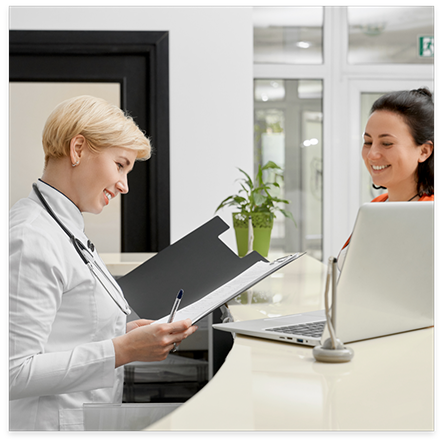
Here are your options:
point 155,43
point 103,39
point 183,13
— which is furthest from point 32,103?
point 183,13

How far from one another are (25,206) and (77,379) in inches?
15.6

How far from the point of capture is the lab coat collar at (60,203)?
3.79 feet

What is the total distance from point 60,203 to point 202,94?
2.13 m

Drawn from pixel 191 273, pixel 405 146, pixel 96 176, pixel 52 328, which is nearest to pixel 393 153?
pixel 405 146

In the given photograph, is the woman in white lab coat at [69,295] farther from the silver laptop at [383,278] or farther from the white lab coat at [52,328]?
the silver laptop at [383,278]

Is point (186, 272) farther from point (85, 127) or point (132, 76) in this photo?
point (132, 76)

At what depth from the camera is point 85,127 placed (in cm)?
119

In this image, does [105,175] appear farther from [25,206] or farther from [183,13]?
[183,13]

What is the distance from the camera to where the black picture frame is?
10.1 feet

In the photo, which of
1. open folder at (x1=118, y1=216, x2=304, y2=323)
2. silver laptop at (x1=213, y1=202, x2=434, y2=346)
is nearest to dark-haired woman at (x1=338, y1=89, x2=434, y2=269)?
open folder at (x1=118, y1=216, x2=304, y2=323)

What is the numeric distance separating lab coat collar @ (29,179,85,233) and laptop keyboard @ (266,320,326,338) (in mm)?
522

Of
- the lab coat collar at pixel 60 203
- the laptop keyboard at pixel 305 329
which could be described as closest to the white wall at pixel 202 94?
the lab coat collar at pixel 60 203

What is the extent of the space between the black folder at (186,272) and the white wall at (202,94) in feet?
5.93

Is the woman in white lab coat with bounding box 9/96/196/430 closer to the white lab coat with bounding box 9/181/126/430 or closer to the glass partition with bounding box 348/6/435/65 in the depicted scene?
the white lab coat with bounding box 9/181/126/430
